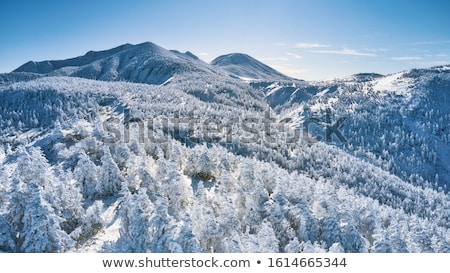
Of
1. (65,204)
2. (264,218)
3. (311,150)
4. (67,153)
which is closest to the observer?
(65,204)

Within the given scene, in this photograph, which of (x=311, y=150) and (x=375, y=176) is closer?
(x=375, y=176)

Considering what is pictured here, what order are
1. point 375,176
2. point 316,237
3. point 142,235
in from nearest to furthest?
point 142,235, point 316,237, point 375,176

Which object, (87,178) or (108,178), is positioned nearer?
(87,178)

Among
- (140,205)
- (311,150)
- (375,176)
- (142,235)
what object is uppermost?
(140,205)

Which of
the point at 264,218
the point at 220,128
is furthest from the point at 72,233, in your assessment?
the point at 220,128

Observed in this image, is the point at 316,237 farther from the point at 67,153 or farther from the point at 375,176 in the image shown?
the point at 375,176

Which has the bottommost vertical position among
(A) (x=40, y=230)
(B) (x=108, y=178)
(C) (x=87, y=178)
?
(A) (x=40, y=230)

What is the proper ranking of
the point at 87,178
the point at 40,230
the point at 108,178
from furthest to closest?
the point at 108,178
the point at 87,178
the point at 40,230

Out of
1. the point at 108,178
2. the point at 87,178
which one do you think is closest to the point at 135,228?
the point at 108,178

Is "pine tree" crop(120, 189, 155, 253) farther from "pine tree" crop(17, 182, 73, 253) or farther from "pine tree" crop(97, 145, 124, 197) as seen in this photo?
"pine tree" crop(97, 145, 124, 197)

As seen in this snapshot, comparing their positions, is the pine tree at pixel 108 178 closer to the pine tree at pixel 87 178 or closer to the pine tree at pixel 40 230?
the pine tree at pixel 87 178

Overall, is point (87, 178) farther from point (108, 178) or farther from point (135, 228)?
point (135, 228)
